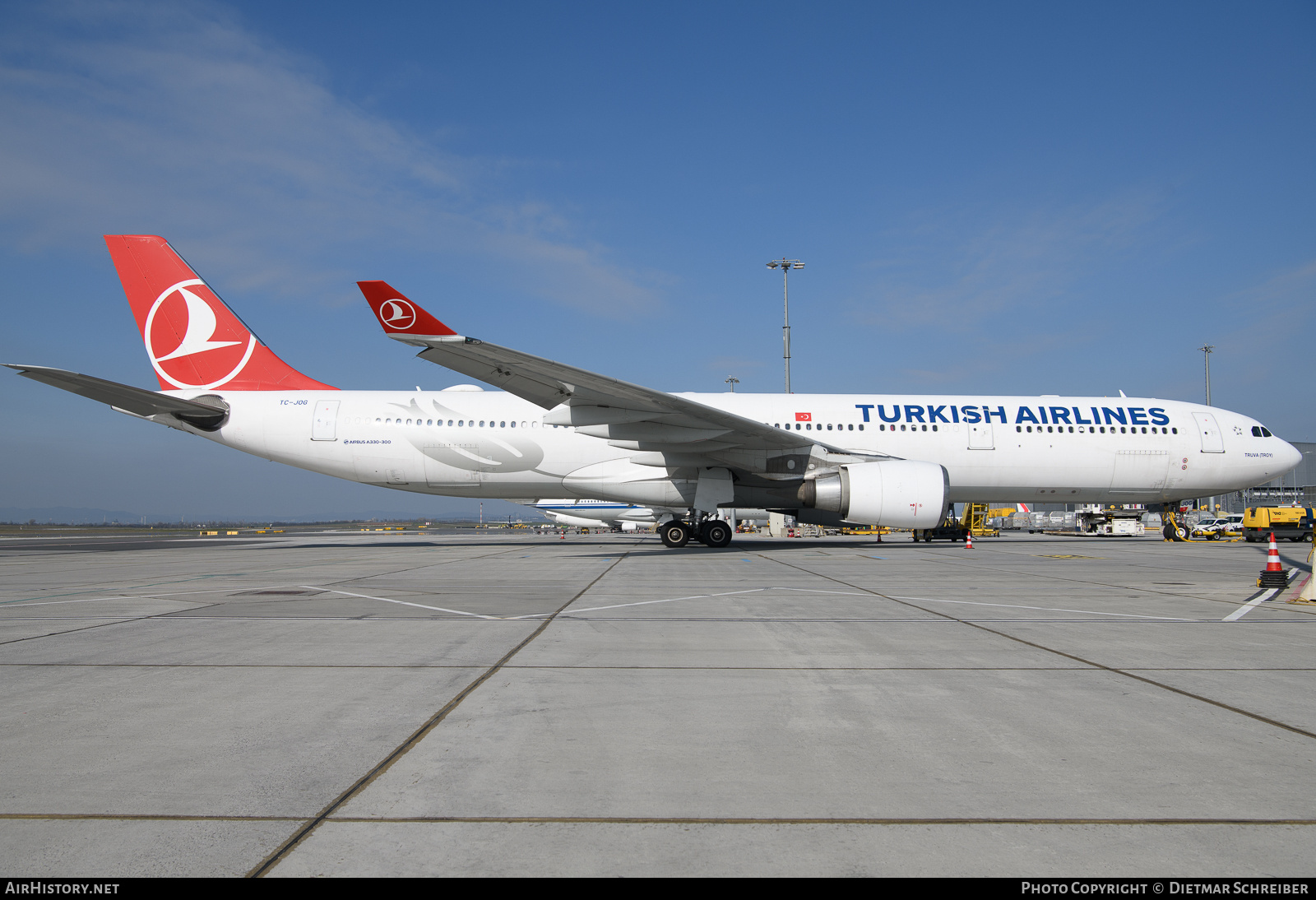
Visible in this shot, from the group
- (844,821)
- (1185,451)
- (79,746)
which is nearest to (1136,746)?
(844,821)

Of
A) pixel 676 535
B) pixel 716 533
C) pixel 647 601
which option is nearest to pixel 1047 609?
pixel 647 601

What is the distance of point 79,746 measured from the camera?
9.76 feet

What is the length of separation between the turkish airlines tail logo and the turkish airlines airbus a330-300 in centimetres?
3

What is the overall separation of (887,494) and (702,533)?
4.26 metres

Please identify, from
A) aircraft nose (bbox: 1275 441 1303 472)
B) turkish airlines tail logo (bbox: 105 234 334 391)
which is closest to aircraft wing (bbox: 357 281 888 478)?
turkish airlines tail logo (bbox: 105 234 334 391)

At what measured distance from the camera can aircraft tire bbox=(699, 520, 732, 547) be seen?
16953 mm

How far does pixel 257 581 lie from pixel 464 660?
268 inches

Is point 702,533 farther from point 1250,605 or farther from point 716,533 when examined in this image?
point 1250,605

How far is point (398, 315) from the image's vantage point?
1238cm

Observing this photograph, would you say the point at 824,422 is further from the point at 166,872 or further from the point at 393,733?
the point at 166,872

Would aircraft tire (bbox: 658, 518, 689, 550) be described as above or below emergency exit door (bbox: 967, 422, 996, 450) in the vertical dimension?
below

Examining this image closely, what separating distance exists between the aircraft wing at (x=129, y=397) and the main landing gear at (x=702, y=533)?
10.9 m

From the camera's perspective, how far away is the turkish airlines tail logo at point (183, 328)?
719 inches

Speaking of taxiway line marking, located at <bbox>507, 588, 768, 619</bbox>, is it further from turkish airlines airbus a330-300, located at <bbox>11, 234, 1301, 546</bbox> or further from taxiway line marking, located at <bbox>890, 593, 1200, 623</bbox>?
turkish airlines airbus a330-300, located at <bbox>11, 234, 1301, 546</bbox>
